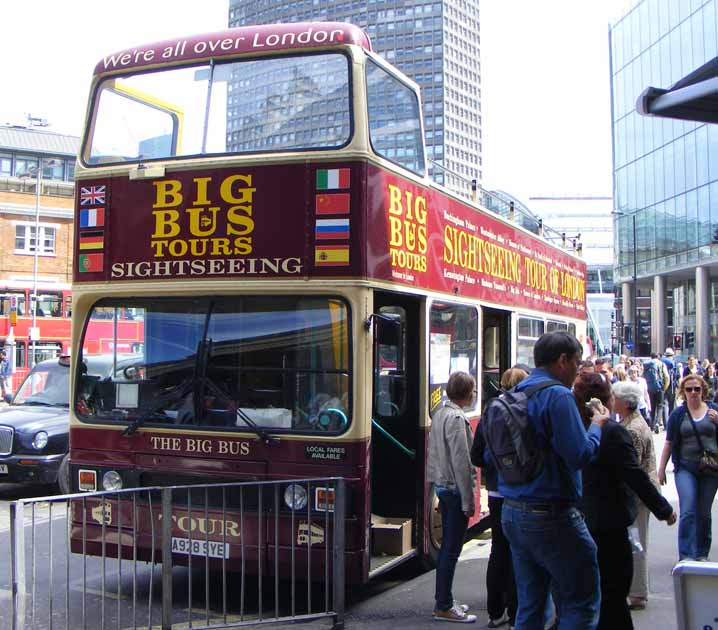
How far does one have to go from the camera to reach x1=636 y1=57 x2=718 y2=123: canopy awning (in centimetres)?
372

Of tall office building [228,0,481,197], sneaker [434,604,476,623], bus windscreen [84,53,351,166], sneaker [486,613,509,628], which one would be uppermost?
tall office building [228,0,481,197]

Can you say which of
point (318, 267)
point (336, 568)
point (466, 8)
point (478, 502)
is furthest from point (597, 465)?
point (466, 8)

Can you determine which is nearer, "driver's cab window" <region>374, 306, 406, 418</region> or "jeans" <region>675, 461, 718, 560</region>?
"driver's cab window" <region>374, 306, 406, 418</region>

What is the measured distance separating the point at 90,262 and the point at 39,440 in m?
5.72

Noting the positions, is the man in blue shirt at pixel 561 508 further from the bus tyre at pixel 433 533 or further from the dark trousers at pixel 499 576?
the bus tyre at pixel 433 533

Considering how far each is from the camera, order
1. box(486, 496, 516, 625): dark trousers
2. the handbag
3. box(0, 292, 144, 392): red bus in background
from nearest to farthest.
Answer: box(486, 496, 516, 625): dark trousers
the handbag
box(0, 292, 144, 392): red bus in background

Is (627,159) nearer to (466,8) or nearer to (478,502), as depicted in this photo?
(478,502)

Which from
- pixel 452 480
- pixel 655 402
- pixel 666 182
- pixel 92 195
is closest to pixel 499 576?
pixel 452 480

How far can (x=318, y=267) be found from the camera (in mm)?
6191

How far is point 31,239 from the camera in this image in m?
54.2

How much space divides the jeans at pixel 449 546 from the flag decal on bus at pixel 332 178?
2.22 m

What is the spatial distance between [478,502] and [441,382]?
1490 mm

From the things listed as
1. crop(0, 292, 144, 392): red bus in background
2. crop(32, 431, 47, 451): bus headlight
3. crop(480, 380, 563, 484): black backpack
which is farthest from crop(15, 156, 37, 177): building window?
crop(480, 380, 563, 484): black backpack

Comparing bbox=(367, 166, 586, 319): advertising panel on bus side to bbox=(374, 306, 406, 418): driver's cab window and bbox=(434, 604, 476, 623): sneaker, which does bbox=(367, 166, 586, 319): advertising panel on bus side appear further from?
bbox=(434, 604, 476, 623): sneaker
